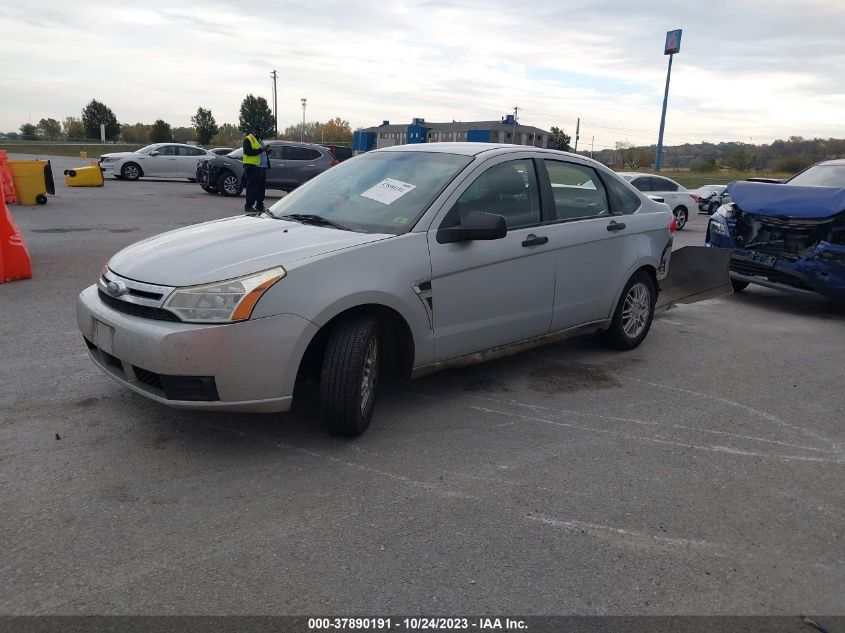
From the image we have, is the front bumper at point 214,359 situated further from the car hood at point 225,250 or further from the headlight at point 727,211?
the headlight at point 727,211

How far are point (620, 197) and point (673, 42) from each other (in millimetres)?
44284

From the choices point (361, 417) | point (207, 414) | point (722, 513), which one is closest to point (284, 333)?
point (361, 417)

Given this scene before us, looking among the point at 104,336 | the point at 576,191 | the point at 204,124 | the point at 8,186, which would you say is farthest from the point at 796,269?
the point at 204,124

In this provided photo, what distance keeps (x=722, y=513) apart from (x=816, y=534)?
1.33 feet

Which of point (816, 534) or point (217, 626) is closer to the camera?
point (217, 626)

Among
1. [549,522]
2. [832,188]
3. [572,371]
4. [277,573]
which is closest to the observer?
[277,573]

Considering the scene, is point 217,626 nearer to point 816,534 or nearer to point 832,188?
point 816,534

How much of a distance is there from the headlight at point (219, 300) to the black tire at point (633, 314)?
11.1 feet

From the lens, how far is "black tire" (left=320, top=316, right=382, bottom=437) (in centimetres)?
380

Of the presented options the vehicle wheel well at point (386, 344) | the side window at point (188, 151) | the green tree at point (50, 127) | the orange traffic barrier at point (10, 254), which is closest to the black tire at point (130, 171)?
the side window at point (188, 151)

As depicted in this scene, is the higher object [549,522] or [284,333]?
[284,333]

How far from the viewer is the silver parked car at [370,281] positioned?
11.7 feet

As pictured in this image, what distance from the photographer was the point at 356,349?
12.6ft

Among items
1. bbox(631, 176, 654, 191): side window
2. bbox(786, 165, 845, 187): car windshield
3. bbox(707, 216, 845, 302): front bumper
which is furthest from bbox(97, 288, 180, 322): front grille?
bbox(631, 176, 654, 191): side window
